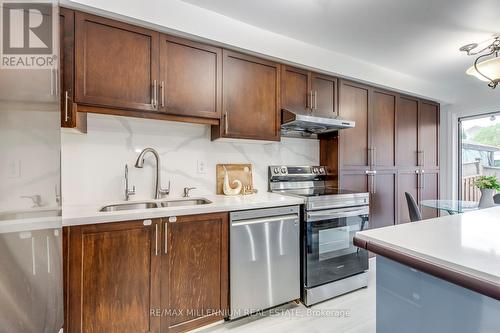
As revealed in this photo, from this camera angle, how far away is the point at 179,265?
165 cm

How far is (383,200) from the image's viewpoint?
3135mm

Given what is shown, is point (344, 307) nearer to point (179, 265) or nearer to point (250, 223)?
point (250, 223)

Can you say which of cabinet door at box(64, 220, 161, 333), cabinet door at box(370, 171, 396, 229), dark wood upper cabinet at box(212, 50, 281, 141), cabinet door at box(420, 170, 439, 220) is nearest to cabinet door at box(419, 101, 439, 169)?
cabinet door at box(420, 170, 439, 220)

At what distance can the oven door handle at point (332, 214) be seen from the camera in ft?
7.01

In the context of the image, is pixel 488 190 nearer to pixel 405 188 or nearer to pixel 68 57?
pixel 405 188

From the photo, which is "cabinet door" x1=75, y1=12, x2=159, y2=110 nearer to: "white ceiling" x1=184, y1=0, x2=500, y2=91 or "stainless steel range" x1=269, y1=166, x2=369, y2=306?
"white ceiling" x1=184, y1=0, x2=500, y2=91

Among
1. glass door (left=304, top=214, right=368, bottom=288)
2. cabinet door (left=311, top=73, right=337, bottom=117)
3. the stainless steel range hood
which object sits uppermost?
cabinet door (left=311, top=73, right=337, bottom=117)

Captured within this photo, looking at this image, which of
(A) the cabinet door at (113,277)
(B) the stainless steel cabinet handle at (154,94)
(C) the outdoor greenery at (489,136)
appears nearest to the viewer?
(A) the cabinet door at (113,277)

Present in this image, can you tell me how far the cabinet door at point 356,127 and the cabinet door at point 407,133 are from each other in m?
0.66

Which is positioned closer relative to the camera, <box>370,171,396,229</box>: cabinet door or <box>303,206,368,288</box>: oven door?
<box>303,206,368,288</box>: oven door

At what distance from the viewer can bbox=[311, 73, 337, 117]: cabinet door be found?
2617mm

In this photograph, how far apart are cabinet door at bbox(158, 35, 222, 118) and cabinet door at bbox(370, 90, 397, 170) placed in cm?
210

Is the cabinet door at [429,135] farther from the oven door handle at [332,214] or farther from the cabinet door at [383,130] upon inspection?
the oven door handle at [332,214]

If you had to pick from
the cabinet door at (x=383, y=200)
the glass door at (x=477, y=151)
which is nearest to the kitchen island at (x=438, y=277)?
the cabinet door at (x=383, y=200)
